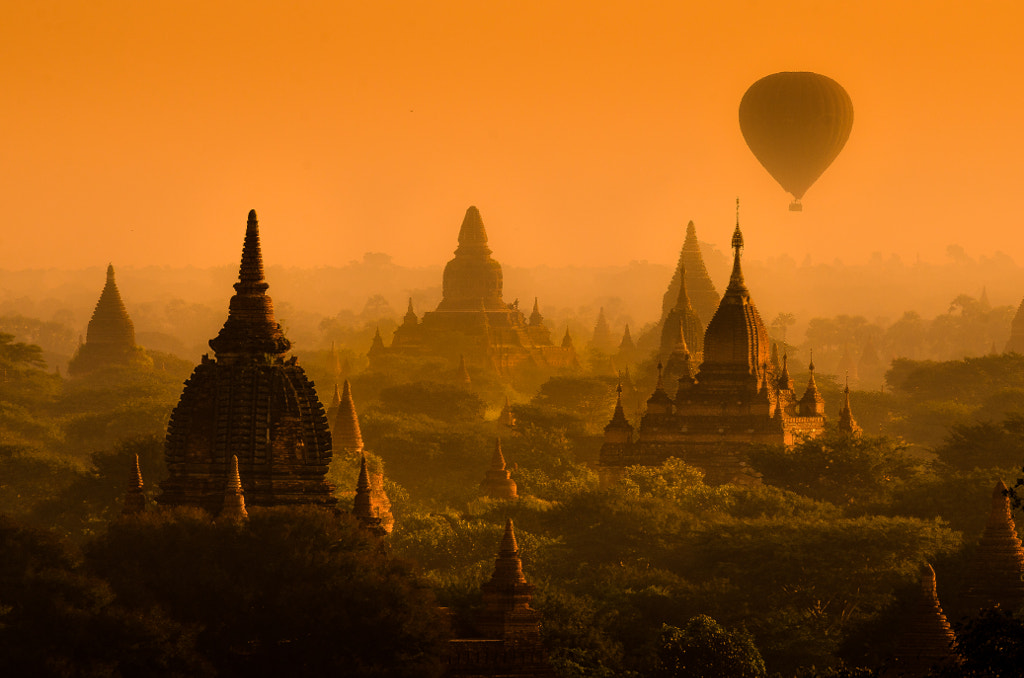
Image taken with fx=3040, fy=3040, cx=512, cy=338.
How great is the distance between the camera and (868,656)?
5625 centimetres

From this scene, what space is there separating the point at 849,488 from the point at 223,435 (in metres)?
28.4

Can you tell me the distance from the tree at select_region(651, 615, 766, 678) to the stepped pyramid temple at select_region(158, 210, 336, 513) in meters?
8.37

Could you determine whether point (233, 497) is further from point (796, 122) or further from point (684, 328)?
point (796, 122)

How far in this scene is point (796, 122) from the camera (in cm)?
13025

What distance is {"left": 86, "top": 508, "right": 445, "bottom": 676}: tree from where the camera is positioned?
1973 inches

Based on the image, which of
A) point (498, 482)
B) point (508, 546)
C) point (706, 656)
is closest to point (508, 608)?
point (508, 546)

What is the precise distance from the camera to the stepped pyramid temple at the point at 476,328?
159m

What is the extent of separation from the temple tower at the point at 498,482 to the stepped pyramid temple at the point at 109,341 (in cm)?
6354

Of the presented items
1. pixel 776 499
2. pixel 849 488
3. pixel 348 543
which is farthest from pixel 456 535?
pixel 348 543

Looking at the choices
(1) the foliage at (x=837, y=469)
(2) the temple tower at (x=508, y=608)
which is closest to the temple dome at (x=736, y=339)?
(1) the foliage at (x=837, y=469)

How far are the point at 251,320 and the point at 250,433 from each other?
2698mm

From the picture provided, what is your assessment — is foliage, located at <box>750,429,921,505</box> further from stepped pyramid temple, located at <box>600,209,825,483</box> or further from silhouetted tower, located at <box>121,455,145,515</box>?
silhouetted tower, located at <box>121,455,145,515</box>

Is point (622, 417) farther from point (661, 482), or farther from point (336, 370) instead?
point (336, 370)

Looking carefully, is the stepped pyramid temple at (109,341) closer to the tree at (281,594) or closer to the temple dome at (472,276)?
the temple dome at (472,276)
